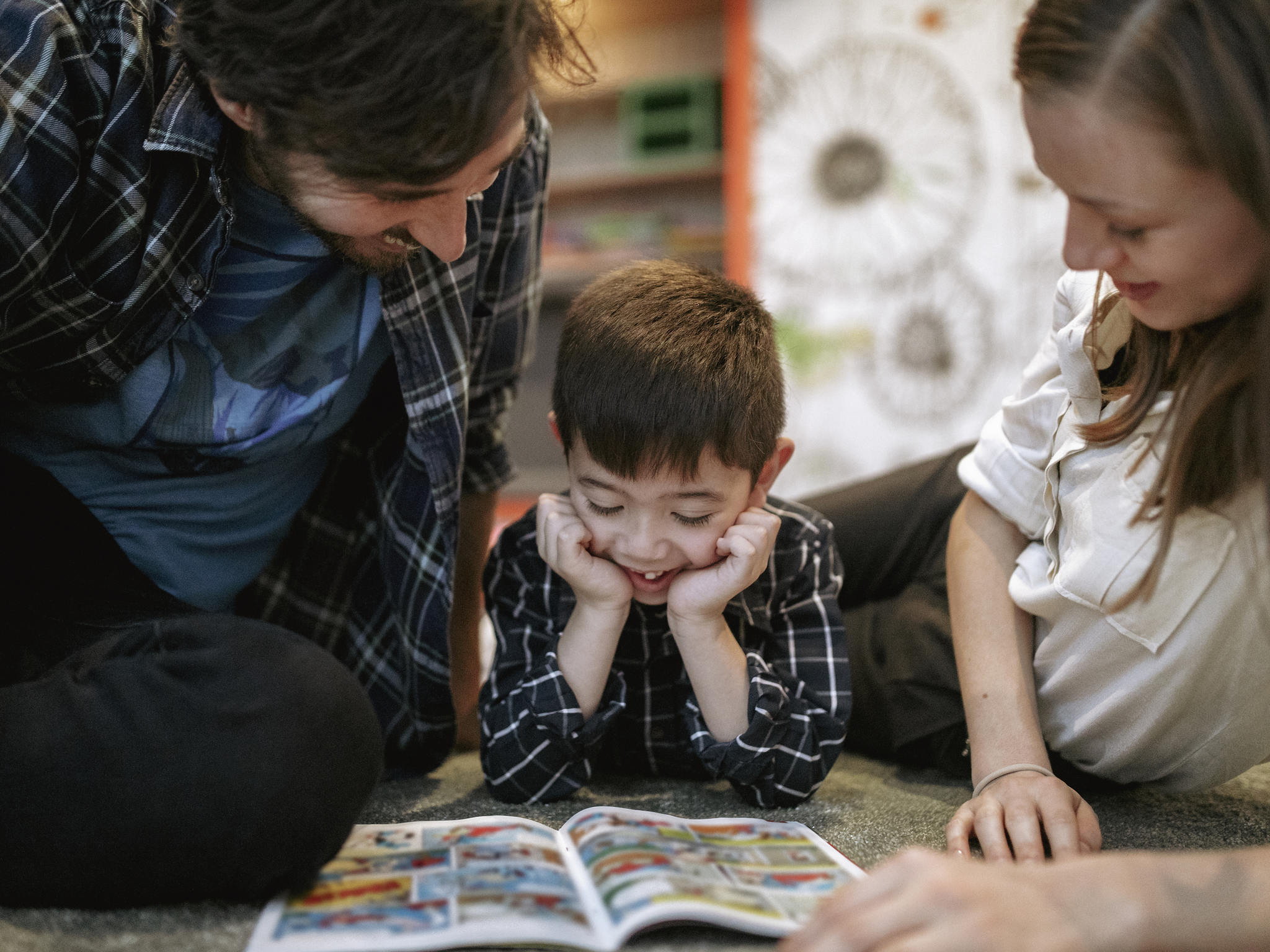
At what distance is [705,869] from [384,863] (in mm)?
213

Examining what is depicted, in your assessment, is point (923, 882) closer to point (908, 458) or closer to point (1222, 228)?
point (1222, 228)

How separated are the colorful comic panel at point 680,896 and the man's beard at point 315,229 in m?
0.53

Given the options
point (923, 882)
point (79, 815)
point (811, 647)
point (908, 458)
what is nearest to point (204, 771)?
point (79, 815)

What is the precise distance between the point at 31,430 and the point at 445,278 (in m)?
0.39

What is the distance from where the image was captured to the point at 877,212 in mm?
2916

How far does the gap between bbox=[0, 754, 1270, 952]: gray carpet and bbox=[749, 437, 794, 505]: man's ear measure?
278 mm

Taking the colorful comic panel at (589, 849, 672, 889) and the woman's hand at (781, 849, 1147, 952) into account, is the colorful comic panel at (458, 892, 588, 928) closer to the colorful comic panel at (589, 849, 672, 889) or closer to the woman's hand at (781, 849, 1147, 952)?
the colorful comic panel at (589, 849, 672, 889)

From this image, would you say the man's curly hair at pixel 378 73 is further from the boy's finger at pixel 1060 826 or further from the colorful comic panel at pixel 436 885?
the boy's finger at pixel 1060 826

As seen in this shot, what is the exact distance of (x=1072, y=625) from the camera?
851 mm

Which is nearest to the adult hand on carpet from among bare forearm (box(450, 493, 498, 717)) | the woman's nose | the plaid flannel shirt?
the woman's nose

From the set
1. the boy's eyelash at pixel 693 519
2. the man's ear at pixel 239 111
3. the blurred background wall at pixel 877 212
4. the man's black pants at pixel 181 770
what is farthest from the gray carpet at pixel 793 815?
the blurred background wall at pixel 877 212

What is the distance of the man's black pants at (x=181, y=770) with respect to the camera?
65 cm

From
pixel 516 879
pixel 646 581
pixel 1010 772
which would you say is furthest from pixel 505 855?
pixel 1010 772

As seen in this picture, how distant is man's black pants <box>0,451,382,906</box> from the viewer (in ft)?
2.12
